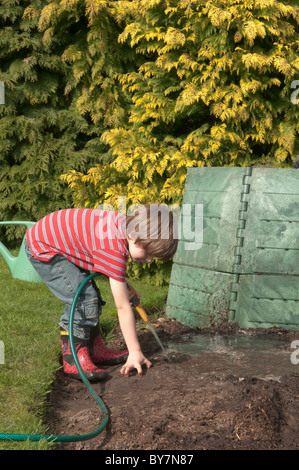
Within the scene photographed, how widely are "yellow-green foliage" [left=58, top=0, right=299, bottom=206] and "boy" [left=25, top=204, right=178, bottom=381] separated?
6.44 feet

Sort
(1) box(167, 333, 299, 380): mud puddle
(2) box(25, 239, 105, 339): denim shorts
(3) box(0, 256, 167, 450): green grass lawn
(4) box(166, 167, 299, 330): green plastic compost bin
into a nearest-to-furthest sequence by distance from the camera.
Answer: (3) box(0, 256, 167, 450): green grass lawn
(1) box(167, 333, 299, 380): mud puddle
(2) box(25, 239, 105, 339): denim shorts
(4) box(166, 167, 299, 330): green plastic compost bin

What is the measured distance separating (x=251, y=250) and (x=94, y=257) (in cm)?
145

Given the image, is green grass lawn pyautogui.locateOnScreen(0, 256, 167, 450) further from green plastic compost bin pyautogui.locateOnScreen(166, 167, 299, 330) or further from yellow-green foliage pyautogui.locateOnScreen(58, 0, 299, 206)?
yellow-green foliage pyautogui.locateOnScreen(58, 0, 299, 206)

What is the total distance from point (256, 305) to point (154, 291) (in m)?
1.40

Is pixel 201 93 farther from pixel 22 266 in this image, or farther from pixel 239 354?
pixel 239 354

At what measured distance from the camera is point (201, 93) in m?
4.68

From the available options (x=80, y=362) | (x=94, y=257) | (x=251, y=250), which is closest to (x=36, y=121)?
(x=251, y=250)

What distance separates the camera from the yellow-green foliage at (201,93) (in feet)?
15.2

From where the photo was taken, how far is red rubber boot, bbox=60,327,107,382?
281cm

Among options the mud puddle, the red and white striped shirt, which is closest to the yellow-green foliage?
the mud puddle
